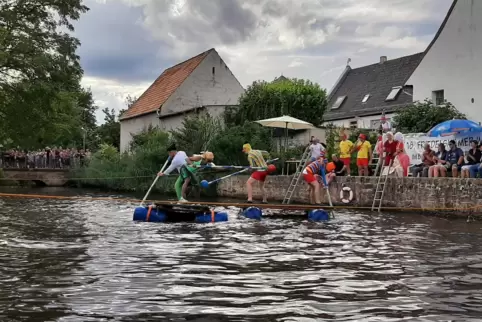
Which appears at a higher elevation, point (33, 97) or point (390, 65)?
point (390, 65)

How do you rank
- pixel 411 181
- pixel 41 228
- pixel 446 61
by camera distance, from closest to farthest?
pixel 41 228
pixel 411 181
pixel 446 61

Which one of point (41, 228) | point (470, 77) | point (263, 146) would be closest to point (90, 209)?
point (41, 228)

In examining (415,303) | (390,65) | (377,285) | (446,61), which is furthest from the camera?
(390,65)

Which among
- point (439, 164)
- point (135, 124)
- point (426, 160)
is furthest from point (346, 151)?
point (135, 124)

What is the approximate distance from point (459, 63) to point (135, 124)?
28.1 m

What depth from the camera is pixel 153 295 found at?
695 cm

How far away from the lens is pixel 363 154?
22.1m

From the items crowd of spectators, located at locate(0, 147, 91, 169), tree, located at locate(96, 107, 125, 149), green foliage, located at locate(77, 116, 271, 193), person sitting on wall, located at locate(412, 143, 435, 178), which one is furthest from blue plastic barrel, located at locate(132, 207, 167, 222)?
tree, located at locate(96, 107, 125, 149)

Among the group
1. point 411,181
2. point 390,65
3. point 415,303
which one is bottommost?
point 415,303

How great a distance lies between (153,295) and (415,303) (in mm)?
2941

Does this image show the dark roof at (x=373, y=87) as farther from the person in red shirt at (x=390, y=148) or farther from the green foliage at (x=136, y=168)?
the person in red shirt at (x=390, y=148)

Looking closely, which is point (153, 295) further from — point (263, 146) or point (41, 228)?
point (263, 146)

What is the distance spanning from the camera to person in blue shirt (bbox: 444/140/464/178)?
1930cm

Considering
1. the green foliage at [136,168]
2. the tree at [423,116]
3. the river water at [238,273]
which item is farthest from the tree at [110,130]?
the river water at [238,273]
